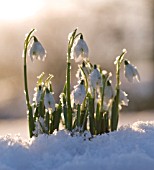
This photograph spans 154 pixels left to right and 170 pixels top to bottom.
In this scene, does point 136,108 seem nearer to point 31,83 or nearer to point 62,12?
point 31,83

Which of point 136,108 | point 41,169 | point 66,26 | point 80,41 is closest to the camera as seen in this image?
point 41,169

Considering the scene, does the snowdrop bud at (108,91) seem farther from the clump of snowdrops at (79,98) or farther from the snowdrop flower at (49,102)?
the snowdrop flower at (49,102)

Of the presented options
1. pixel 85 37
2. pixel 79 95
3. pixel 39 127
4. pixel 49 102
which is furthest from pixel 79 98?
pixel 85 37

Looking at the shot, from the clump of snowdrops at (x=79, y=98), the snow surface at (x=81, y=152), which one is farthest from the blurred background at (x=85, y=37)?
the snow surface at (x=81, y=152)

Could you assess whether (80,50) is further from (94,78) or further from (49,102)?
(49,102)

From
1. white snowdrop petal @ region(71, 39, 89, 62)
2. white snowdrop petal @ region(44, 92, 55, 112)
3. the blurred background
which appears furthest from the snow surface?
the blurred background

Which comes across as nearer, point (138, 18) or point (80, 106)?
point (80, 106)

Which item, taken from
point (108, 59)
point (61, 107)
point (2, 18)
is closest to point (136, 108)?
point (108, 59)
